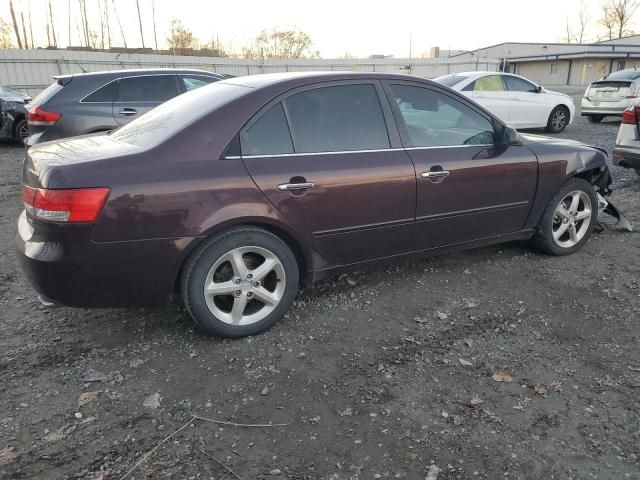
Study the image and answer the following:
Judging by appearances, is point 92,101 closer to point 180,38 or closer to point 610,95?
point 610,95

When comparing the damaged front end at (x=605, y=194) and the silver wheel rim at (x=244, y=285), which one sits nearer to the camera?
the silver wheel rim at (x=244, y=285)

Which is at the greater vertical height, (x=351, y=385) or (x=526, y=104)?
(x=526, y=104)

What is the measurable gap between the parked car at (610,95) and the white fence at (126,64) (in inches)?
268

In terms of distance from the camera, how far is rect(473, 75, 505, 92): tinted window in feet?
38.0

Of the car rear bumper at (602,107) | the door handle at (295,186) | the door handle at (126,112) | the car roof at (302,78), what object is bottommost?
the car rear bumper at (602,107)

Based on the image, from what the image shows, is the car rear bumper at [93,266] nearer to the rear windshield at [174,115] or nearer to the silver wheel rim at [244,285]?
the silver wheel rim at [244,285]

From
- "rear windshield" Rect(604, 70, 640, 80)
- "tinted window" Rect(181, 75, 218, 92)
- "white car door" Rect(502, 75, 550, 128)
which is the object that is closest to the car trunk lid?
"rear windshield" Rect(604, 70, 640, 80)

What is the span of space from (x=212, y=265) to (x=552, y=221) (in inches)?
121

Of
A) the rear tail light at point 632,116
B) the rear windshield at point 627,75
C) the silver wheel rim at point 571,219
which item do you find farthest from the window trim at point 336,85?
the rear windshield at point 627,75

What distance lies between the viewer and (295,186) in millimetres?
3225

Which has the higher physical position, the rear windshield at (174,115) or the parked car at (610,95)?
the rear windshield at (174,115)

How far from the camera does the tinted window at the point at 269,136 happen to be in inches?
126

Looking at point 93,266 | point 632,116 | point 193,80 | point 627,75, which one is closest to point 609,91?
point 627,75

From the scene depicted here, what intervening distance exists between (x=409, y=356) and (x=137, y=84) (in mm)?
6411
